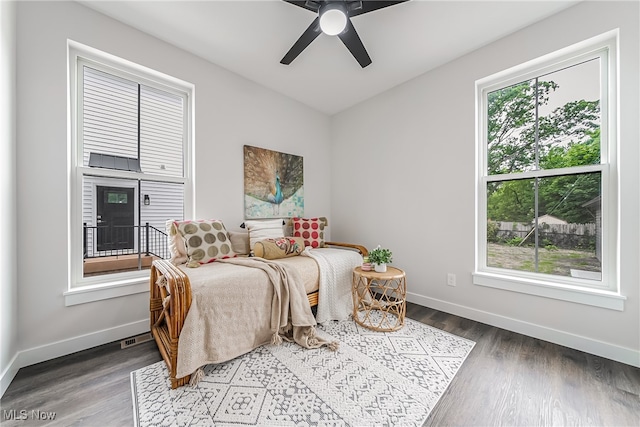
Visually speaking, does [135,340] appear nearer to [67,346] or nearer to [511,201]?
[67,346]

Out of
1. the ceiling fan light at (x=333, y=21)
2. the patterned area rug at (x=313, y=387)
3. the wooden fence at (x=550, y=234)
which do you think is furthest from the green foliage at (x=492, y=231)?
the ceiling fan light at (x=333, y=21)

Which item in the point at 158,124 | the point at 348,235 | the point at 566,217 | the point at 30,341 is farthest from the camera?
the point at 348,235

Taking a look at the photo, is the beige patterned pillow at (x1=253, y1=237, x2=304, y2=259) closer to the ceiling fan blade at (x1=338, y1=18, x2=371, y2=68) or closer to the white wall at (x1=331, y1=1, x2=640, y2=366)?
the white wall at (x1=331, y1=1, x2=640, y2=366)

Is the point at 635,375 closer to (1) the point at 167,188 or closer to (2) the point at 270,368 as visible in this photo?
(2) the point at 270,368

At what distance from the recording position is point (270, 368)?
169 centimetres

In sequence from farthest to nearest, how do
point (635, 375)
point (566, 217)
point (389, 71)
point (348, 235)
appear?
point (348, 235) → point (389, 71) → point (566, 217) → point (635, 375)

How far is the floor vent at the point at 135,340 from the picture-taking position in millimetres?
1994

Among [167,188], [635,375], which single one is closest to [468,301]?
[635,375]

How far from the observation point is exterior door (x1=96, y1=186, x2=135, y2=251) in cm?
214

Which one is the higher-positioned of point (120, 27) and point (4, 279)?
point (120, 27)

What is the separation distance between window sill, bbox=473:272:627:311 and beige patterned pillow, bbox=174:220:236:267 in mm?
2540

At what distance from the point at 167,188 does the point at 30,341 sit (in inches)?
58.3

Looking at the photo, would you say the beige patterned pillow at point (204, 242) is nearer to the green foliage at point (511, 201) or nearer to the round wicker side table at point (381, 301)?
the round wicker side table at point (381, 301)

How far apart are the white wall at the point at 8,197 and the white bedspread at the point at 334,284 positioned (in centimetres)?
213
